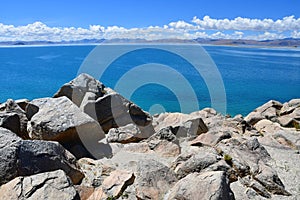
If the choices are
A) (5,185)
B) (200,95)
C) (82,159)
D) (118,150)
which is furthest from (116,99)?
(200,95)

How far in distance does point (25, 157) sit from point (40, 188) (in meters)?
1.31

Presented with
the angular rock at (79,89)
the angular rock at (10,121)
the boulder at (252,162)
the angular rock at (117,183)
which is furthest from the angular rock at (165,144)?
the angular rock at (10,121)

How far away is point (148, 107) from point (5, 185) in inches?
1513

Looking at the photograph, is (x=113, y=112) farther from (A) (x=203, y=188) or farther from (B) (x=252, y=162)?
(A) (x=203, y=188)

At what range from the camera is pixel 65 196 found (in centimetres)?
750

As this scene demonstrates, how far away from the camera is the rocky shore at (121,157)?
8.02 m

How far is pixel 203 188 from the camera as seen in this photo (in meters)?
7.70

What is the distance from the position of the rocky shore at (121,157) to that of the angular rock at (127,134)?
0.05m

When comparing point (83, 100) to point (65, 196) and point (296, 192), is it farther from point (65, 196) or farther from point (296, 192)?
point (296, 192)

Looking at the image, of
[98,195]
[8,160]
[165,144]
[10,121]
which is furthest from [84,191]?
[165,144]

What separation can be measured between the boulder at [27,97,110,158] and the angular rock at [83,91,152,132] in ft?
8.48

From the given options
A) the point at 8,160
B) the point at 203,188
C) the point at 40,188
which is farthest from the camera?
the point at 8,160

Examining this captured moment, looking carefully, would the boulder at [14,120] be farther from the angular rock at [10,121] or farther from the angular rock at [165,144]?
the angular rock at [165,144]

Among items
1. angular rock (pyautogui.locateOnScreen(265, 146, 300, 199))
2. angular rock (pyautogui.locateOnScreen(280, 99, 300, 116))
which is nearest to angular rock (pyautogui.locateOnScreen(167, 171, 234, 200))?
angular rock (pyautogui.locateOnScreen(265, 146, 300, 199))
